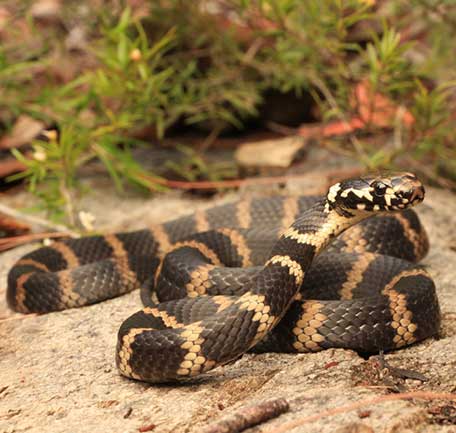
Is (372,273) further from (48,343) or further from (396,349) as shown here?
(48,343)

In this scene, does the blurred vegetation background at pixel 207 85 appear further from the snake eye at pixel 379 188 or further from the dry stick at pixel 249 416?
the dry stick at pixel 249 416

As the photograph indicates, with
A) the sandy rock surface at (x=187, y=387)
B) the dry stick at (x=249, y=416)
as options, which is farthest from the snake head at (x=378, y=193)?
the dry stick at (x=249, y=416)

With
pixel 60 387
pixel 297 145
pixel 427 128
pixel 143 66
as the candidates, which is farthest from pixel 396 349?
pixel 297 145

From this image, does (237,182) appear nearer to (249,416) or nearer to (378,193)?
(378,193)

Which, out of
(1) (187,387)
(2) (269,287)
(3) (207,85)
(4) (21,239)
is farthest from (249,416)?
(3) (207,85)

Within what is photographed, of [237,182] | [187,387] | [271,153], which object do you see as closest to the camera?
[187,387]

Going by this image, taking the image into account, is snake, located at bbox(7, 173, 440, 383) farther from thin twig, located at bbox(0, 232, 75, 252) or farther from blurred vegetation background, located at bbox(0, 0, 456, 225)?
blurred vegetation background, located at bbox(0, 0, 456, 225)
